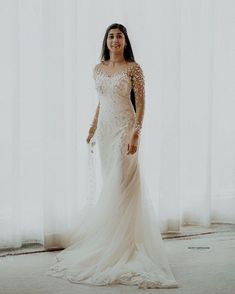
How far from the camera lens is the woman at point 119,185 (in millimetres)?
3100

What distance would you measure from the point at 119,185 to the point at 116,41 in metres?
0.91

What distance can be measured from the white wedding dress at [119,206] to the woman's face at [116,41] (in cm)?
13

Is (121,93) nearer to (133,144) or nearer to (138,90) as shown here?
(138,90)

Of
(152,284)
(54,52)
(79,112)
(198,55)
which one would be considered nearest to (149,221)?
(152,284)

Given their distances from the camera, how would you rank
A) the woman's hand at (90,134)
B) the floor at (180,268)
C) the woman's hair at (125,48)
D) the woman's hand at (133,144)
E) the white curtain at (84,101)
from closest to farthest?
the floor at (180,268) → the woman's hand at (133,144) → the woman's hair at (125,48) → the woman's hand at (90,134) → the white curtain at (84,101)

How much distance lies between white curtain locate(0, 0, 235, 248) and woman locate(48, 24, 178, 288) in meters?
0.30

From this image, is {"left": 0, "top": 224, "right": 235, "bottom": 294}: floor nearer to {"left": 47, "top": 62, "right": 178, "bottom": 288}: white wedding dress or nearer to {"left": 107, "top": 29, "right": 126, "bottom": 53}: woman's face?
{"left": 47, "top": 62, "right": 178, "bottom": 288}: white wedding dress

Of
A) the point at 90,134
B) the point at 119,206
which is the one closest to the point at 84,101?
the point at 90,134

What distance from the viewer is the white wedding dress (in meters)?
3.09

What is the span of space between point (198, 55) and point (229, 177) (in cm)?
116

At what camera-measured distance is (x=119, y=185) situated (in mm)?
3230

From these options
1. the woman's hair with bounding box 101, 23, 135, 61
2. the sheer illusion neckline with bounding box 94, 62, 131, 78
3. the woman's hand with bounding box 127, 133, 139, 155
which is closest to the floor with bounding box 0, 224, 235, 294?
the woman's hand with bounding box 127, 133, 139, 155

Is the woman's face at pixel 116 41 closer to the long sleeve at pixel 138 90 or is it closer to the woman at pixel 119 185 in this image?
the woman at pixel 119 185

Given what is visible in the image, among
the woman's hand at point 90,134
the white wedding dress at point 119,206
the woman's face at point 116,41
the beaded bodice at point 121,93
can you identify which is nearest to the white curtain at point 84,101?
the woman's hand at point 90,134
